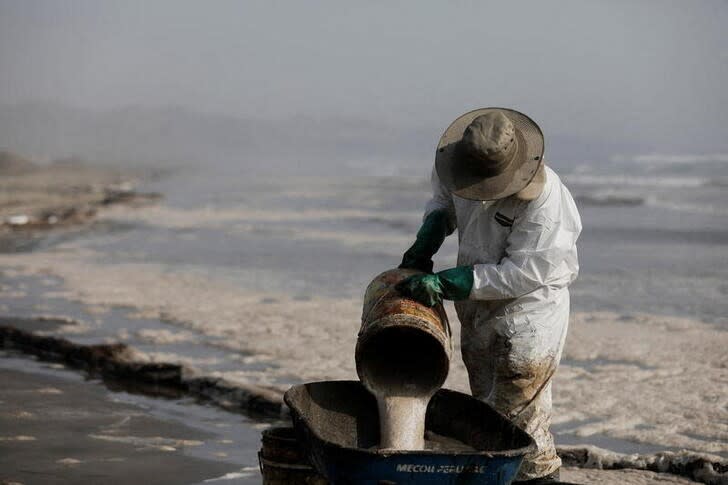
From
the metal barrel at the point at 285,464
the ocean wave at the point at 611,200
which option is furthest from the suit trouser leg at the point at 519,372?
the ocean wave at the point at 611,200

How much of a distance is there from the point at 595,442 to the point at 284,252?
10.5m

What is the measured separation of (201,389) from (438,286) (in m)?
3.69

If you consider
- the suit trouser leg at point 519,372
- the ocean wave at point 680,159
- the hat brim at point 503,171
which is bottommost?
the suit trouser leg at point 519,372

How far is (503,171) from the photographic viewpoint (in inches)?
172

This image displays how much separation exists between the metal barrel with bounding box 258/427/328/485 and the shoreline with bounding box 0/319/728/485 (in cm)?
177

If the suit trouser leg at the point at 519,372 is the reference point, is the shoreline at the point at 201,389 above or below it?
below

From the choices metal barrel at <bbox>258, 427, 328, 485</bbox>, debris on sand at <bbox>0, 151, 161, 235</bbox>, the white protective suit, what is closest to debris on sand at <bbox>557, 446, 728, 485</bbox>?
the white protective suit

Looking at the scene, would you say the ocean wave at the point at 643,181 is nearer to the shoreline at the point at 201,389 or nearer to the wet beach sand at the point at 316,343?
the wet beach sand at the point at 316,343

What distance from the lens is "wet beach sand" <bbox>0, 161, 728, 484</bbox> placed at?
675 centimetres

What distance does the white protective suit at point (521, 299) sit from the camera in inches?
175

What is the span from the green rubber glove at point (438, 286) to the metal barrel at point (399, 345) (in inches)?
1.4

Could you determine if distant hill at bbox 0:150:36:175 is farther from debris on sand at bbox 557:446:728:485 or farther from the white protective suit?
the white protective suit

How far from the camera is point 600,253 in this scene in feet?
54.6

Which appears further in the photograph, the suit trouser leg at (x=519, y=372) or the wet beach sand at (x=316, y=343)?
the wet beach sand at (x=316, y=343)
